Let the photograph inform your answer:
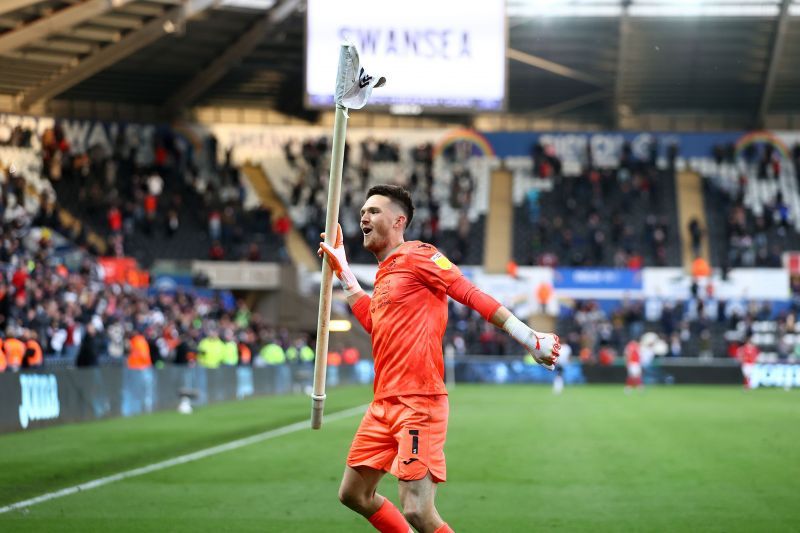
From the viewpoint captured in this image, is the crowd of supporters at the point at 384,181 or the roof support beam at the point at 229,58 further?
the crowd of supporters at the point at 384,181

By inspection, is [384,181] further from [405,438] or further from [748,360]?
[405,438]

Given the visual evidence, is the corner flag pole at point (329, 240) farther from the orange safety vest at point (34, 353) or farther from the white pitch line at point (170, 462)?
the orange safety vest at point (34, 353)

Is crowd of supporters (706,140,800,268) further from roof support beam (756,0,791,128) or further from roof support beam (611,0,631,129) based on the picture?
roof support beam (611,0,631,129)

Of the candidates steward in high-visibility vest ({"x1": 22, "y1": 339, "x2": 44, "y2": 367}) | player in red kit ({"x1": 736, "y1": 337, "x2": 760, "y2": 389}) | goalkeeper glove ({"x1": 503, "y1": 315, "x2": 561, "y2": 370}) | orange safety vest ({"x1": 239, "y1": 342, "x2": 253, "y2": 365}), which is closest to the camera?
goalkeeper glove ({"x1": 503, "y1": 315, "x2": 561, "y2": 370})

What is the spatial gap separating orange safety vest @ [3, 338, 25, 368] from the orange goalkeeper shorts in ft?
51.9

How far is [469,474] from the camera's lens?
47.2 ft

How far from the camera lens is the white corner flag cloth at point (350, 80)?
7.24m

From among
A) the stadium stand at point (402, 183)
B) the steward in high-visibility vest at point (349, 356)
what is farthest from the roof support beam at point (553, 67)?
the steward in high-visibility vest at point (349, 356)

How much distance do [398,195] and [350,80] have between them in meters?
0.74

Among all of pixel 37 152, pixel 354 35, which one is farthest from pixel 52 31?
pixel 37 152

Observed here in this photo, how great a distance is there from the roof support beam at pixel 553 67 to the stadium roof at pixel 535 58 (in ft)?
0.20

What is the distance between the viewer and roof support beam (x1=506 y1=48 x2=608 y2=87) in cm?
5441

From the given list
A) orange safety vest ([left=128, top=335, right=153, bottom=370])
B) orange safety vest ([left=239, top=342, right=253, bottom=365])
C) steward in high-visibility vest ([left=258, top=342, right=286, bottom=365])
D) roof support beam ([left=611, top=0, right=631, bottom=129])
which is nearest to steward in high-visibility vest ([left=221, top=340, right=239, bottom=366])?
orange safety vest ([left=239, top=342, right=253, bottom=365])

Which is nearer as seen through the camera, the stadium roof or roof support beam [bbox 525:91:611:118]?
the stadium roof
